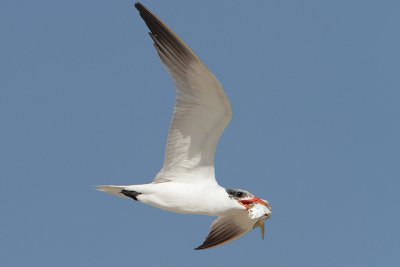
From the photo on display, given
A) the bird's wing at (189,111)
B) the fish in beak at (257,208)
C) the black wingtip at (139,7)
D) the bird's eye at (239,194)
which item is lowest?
the fish in beak at (257,208)

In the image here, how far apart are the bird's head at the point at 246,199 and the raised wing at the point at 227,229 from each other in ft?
1.10

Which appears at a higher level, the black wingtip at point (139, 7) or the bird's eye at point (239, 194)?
the black wingtip at point (139, 7)

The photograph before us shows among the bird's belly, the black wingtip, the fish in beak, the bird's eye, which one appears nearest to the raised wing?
the fish in beak

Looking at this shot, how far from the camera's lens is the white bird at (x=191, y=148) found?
19031 millimetres

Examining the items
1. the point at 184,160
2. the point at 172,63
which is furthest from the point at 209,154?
the point at 172,63

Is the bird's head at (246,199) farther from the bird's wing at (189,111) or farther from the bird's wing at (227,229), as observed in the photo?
the bird's wing at (189,111)

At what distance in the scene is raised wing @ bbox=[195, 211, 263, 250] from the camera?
69.4 feet

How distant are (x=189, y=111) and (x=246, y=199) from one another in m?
2.18

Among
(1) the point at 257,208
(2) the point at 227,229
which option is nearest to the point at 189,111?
(1) the point at 257,208

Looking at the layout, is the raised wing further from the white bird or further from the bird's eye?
the bird's eye

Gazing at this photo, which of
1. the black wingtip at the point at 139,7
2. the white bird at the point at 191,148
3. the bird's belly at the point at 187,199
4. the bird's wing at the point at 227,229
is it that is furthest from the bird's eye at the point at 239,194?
the black wingtip at the point at 139,7

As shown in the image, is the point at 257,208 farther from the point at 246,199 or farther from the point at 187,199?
the point at 187,199

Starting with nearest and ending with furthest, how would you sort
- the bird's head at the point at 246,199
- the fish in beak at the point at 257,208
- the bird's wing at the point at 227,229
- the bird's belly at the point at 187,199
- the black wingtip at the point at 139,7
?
the black wingtip at the point at 139,7 → the bird's belly at the point at 187,199 → the bird's head at the point at 246,199 → the fish in beak at the point at 257,208 → the bird's wing at the point at 227,229

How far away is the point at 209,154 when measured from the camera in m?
20.1
